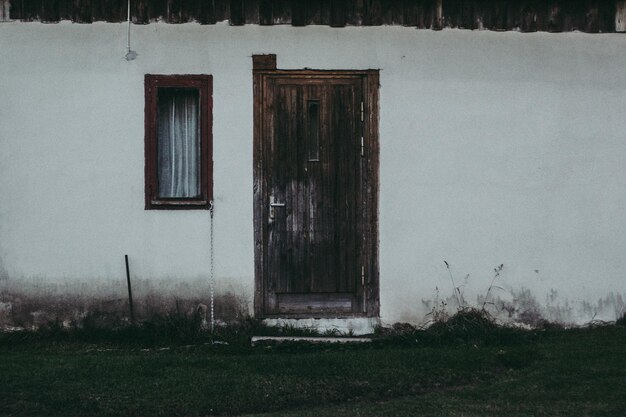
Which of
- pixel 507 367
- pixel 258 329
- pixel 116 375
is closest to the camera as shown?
pixel 116 375

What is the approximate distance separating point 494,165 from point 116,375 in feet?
15.4

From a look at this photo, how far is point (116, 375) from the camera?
324 inches

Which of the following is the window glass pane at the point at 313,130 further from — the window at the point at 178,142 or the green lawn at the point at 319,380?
the green lawn at the point at 319,380

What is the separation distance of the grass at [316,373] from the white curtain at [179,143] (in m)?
1.49

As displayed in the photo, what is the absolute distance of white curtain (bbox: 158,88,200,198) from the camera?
10281mm

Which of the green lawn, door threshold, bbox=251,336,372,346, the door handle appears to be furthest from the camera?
the door handle

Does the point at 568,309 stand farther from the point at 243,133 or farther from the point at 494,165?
the point at 243,133

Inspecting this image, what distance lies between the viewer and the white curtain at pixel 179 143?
405 inches

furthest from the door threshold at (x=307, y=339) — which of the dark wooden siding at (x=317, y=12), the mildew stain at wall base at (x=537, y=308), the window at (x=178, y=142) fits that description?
the dark wooden siding at (x=317, y=12)

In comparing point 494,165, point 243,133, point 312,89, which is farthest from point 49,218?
point 494,165

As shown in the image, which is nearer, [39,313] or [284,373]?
[284,373]

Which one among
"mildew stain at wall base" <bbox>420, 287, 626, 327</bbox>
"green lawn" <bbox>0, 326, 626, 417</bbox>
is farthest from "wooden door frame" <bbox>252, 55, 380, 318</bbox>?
"green lawn" <bbox>0, 326, 626, 417</bbox>

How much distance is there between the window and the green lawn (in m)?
1.69

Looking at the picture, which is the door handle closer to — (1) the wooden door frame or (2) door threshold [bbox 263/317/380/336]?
(1) the wooden door frame
